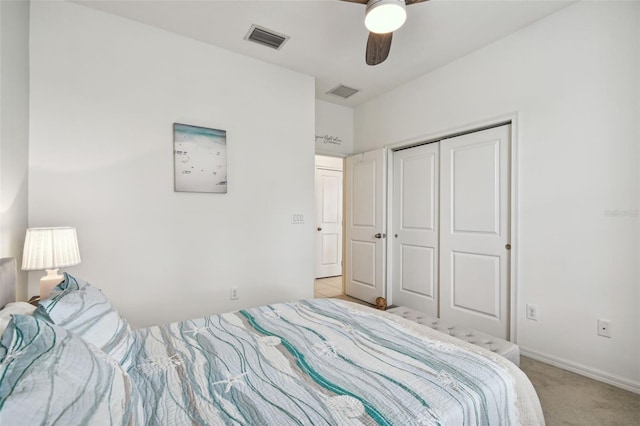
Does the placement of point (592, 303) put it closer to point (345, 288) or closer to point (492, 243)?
point (492, 243)

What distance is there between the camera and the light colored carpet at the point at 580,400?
1688 mm

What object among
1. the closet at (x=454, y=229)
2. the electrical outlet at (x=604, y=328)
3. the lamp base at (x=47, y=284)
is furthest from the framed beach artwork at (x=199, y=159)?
the electrical outlet at (x=604, y=328)

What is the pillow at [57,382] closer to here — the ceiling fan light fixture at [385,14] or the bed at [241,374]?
the bed at [241,374]

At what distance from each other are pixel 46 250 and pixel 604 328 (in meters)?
3.62

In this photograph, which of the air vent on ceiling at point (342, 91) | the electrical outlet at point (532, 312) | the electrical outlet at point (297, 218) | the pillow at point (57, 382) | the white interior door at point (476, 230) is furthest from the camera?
the air vent on ceiling at point (342, 91)

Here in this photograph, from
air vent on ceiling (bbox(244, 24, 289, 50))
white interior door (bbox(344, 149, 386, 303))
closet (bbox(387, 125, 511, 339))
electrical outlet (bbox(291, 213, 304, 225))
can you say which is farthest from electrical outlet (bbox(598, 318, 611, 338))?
air vent on ceiling (bbox(244, 24, 289, 50))

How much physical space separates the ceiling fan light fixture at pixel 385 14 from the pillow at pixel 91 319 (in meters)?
2.05

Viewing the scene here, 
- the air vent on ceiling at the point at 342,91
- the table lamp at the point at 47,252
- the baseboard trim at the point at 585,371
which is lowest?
the baseboard trim at the point at 585,371

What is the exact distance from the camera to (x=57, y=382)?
667 millimetres

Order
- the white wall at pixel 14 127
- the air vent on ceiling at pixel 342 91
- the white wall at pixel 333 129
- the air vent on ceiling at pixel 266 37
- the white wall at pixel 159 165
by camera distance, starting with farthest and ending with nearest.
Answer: the white wall at pixel 333 129 < the air vent on ceiling at pixel 342 91 < the air vent on ceiling at pixel 266 37 < the white wall at pixel 159 165 < the white wall at pixel 14 127

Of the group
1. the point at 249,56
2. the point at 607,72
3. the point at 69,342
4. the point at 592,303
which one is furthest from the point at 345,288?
the point at 69,342

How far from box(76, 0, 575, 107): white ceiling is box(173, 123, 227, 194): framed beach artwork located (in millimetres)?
833

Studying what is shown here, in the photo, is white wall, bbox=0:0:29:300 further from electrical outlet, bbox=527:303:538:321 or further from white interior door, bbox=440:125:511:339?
electrical outlet, bbox=527:303:538:321

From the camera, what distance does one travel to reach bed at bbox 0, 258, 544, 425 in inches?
27.5
